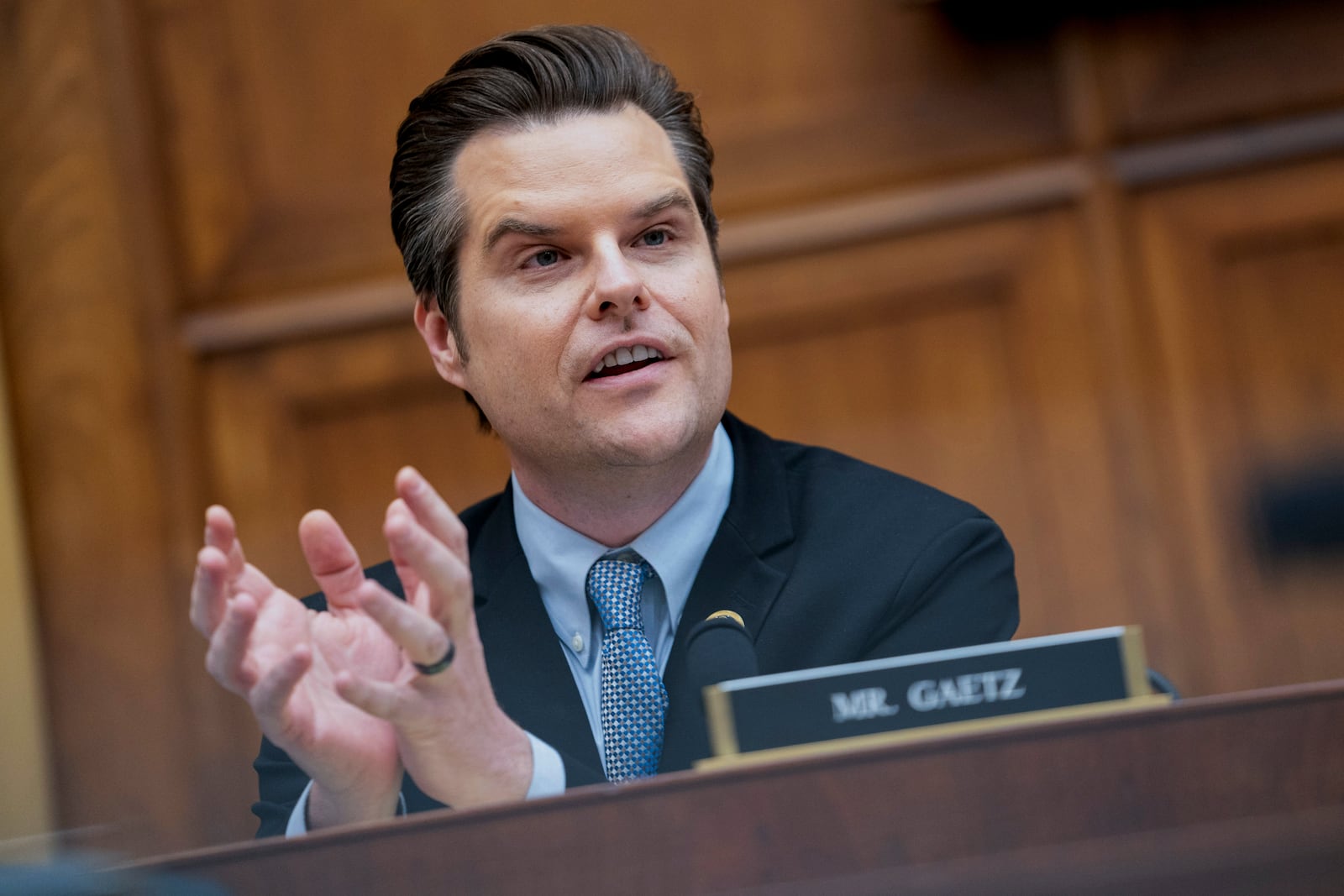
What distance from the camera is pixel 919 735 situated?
0.74m

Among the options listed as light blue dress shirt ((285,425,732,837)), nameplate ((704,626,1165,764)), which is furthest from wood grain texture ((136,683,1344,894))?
light blue dress shirt ((285,425,732,837))

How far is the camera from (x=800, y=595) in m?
1.46

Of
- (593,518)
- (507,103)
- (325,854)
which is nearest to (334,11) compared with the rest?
(507,103)

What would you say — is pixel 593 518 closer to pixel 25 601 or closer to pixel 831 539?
pixel 831 539

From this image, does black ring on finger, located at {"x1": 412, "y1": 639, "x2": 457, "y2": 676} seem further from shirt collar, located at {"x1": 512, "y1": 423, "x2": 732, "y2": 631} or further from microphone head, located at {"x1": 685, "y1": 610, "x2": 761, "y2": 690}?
shirt collar, located at {"x1": 512, "y1": 423, "x2": 732, "y2": 631}

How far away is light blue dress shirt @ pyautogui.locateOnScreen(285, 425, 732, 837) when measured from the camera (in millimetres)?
1477

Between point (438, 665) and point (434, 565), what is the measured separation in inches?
3.3

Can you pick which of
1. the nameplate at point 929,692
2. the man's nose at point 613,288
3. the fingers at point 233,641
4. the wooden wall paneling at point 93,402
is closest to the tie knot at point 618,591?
the man's nose at point 613,288

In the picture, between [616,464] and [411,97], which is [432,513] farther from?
[411,97]

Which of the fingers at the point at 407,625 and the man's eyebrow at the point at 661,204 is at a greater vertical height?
the man's eyebrow at the point at 661,204

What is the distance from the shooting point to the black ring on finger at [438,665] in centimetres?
102

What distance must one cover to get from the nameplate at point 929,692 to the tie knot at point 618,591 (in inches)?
24.6

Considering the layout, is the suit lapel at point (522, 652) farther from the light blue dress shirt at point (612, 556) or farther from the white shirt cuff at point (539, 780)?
the white shirt cuff at point (539, 780)

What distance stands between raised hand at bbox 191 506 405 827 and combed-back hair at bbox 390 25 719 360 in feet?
1.72
